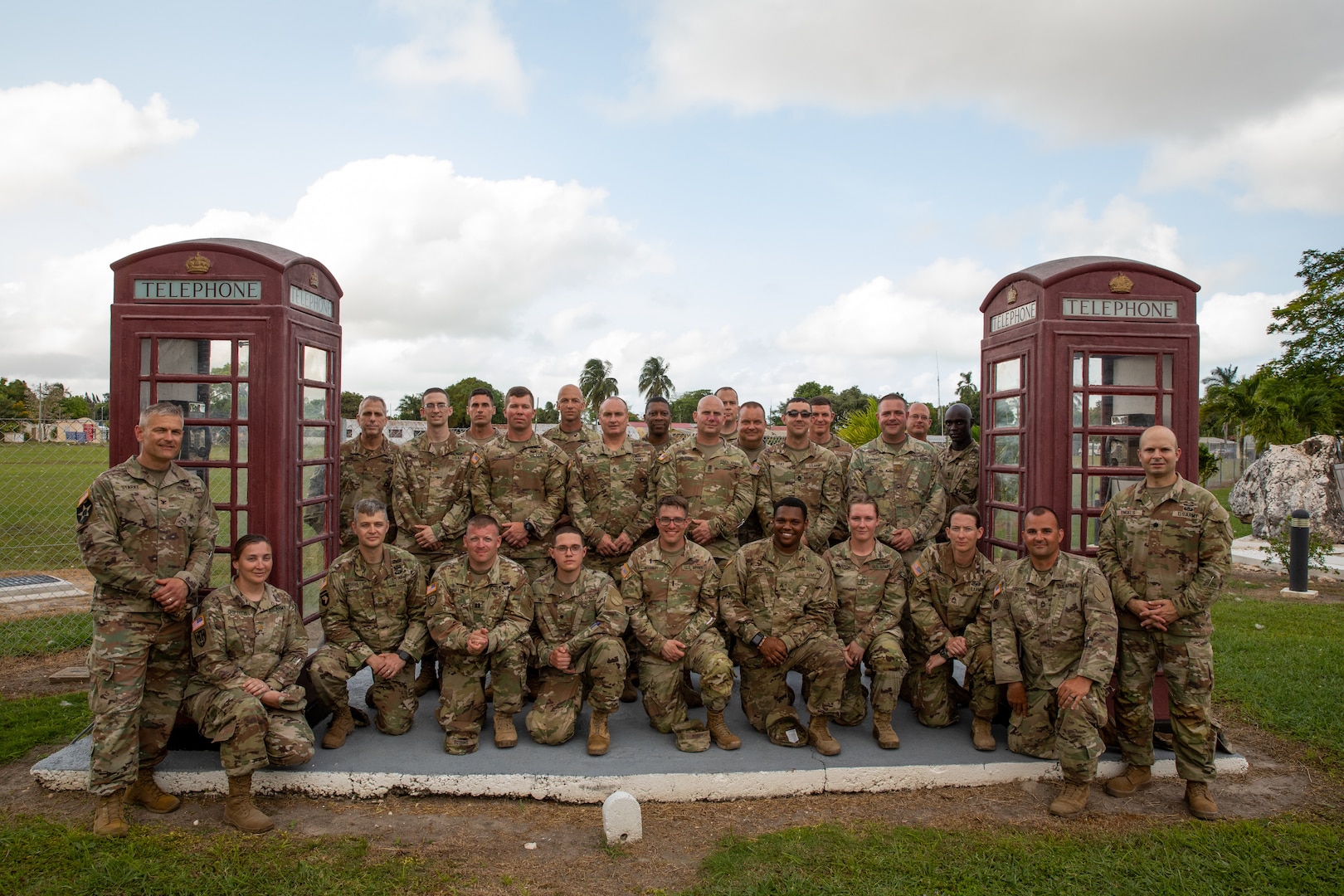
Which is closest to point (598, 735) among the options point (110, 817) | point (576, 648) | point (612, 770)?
point (612, 770)

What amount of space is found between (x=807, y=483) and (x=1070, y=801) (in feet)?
9.55

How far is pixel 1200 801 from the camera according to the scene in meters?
4.98

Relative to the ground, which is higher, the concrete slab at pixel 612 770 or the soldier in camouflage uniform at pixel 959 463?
the soldier in camouflage uniform at pixel 959 463

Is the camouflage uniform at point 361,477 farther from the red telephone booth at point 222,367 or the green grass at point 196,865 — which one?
the green grass at point 196,865

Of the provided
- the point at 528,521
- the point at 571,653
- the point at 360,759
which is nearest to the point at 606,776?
the point at 571,653

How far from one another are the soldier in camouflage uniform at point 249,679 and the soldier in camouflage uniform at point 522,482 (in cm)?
176

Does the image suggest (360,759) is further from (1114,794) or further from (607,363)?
(607,363)

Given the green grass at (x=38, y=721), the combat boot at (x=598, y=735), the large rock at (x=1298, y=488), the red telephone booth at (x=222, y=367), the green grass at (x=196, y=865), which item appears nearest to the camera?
the green grass at (x=196, y=865)

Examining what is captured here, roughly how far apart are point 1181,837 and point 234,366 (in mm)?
6511

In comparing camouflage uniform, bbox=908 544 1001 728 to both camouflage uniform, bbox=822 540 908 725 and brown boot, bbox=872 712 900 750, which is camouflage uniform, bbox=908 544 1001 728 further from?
brown boot, bbox=872 712 900 750

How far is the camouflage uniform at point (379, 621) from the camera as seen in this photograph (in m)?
5.68

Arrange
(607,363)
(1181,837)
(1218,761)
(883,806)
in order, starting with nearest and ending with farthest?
(1181,837)
(883,806)
(1218,761)
(607,363)

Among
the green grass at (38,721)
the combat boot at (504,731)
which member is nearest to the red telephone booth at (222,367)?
the combat boot at (504,731)

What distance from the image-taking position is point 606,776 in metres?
5.07
